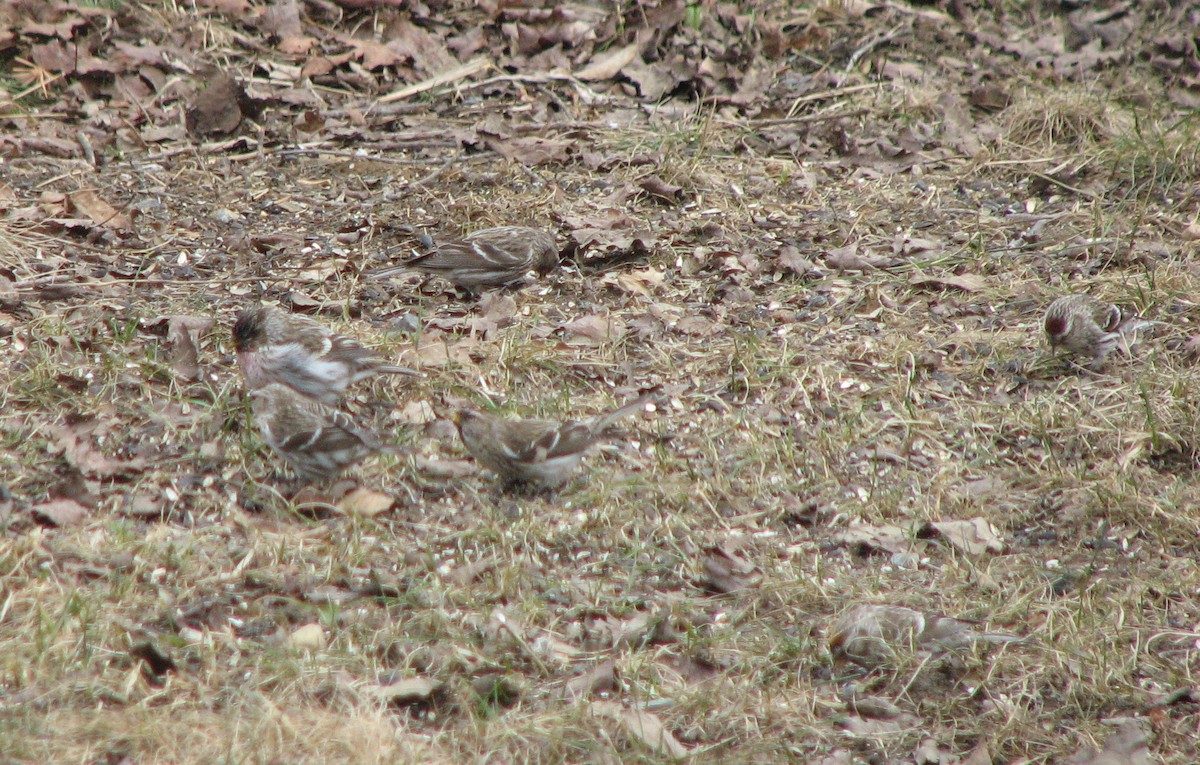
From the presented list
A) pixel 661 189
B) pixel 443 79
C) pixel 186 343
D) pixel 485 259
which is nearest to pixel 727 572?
pixel 485 259

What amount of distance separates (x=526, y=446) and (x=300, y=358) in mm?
1210

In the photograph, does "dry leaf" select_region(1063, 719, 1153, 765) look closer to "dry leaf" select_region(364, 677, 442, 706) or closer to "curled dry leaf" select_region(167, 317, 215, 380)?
"dry leaf" select_region(364, 677, 442, 706)

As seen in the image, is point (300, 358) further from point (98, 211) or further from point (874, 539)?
point (874, 539)

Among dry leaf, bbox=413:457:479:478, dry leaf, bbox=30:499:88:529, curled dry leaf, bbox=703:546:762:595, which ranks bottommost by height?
dry leaf, bbox=413:457:479:478

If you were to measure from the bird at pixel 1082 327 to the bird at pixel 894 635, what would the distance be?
193cm

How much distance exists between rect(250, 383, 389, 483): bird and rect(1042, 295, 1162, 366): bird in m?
2.99

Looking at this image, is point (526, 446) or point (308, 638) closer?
point (308, 638)

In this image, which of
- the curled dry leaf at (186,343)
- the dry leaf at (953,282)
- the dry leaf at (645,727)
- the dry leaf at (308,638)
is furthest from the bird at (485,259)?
the dry leaf at (645,727)

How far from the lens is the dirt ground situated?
12.2 ft

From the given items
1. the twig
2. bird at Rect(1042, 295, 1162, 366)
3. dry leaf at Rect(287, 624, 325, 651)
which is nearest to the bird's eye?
bird at Rect(1042, 295, 1162, 366)

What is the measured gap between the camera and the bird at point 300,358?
5.12 m

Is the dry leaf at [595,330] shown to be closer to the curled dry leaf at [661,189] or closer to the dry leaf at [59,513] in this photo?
the curled dry leaf at [661,189]

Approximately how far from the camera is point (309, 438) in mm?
4539

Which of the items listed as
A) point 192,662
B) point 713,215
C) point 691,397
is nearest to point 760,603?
point 691,397
